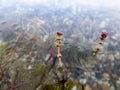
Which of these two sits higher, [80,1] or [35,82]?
[80,1]

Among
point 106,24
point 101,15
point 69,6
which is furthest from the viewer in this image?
point 69,6

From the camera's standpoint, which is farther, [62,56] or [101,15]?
[101,15]

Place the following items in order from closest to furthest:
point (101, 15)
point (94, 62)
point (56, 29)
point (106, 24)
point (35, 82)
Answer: point (35, 82)
point (94, 62)
point (56, 29)
point (106, 24)
point (101, 15)

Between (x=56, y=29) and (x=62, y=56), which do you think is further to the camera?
(x=56, y=29)

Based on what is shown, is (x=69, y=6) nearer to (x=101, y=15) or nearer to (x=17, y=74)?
(x=101, y=15)

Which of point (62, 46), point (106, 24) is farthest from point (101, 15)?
point (62, 46)

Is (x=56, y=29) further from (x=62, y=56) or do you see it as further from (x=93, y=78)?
(x=93, y=78)

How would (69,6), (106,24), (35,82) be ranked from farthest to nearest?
1. (69,6)
2. (106,24)
3. (35,82)

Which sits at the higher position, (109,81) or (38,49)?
(38,49)

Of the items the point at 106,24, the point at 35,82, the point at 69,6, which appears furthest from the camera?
the point at 69,6

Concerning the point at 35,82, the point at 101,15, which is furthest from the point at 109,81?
the point at 101,15
